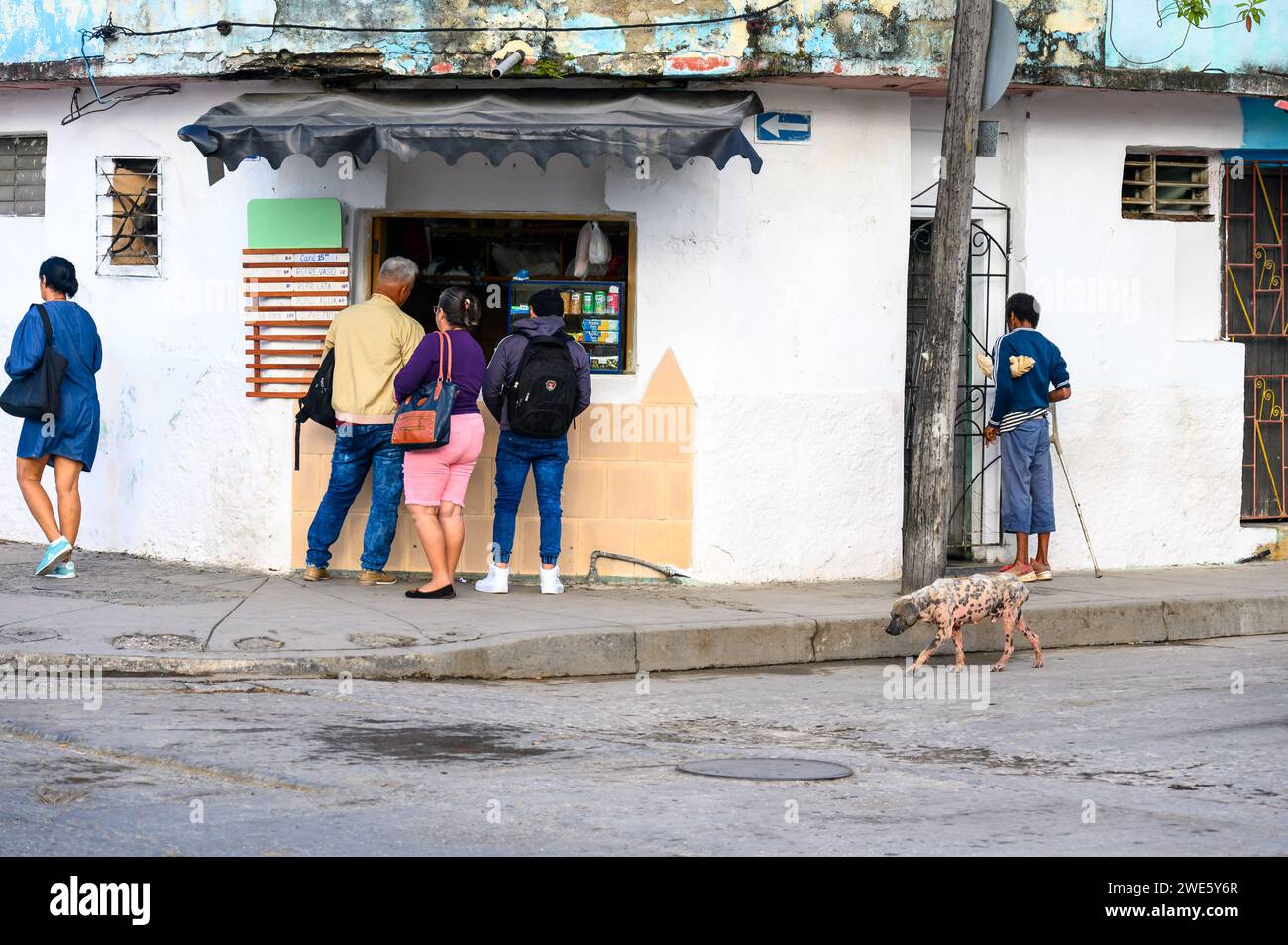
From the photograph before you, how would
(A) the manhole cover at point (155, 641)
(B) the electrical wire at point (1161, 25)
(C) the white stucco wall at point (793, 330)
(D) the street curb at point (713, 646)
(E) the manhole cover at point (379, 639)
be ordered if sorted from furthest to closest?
(B) the electrical wire at point (1161, 25), (C) the white stucco wall at point (793, 330), (E) the manhole cover at point (379, 639), (A) the manhole cover at point (155, 641), (D) the street curb at point (713, 646)

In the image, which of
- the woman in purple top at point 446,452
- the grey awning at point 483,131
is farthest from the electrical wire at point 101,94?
the woman in purple top at point 446,452

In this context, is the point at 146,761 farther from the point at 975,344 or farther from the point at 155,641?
the point at 975,344

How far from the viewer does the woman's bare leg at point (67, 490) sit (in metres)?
10.6

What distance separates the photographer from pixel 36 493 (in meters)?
10.7

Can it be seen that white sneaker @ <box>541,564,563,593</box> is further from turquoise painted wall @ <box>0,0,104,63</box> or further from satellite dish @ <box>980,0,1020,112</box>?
turquoise painted wall @ <box>0,0,104,63</box>

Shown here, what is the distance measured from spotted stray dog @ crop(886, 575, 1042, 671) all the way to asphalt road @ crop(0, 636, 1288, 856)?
348 mm

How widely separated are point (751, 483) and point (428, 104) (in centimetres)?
317

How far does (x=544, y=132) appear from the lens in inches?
406

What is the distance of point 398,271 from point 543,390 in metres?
1.27

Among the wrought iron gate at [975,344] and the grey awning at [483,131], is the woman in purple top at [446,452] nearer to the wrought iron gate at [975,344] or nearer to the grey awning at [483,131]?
the grey awning at [483,131]

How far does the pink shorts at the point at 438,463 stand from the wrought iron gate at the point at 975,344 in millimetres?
3300

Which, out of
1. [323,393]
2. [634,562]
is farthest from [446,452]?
[634,562]
